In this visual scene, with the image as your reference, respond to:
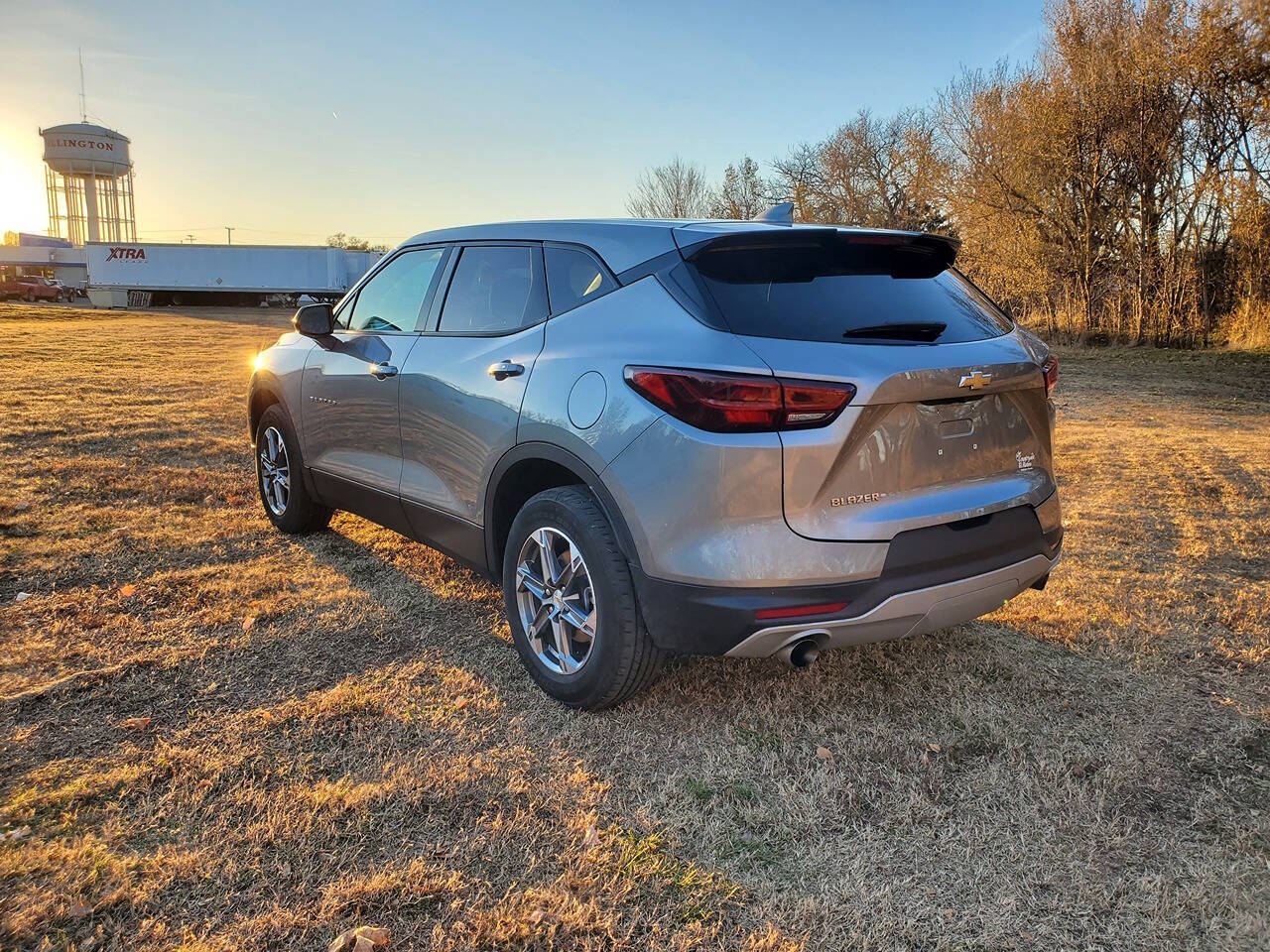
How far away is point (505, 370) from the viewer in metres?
3.31

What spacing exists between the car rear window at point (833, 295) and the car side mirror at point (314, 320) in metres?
2.61

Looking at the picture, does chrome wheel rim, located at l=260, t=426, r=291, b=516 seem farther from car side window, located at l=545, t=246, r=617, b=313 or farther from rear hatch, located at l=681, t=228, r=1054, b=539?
rear hatch, located at l=681, t=228, r=1054, b=539

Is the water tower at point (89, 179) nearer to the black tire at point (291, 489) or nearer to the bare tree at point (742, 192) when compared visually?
the bare tree at point (742, 192)

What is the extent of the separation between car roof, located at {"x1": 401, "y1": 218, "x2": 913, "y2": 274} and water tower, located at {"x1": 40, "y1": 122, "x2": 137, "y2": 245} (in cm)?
10820

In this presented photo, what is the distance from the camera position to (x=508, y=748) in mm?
2959

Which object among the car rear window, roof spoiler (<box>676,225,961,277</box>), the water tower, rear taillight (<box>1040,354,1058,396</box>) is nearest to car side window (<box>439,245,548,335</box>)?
roof spoiler (<box>676,225,961,277</box>)

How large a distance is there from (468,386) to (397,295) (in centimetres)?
115

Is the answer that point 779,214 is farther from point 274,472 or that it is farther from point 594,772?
point 274,472

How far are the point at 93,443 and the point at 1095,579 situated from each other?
8655 mm

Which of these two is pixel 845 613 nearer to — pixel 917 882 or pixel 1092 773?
pixel 917 882

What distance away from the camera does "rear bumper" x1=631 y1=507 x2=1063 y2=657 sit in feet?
8.54

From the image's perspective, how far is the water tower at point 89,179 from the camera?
8981cm

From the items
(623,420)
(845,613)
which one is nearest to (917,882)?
(845,613)

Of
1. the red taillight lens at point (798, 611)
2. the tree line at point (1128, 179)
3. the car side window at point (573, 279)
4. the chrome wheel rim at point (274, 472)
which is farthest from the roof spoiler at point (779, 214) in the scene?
the tree line at point (1128, 179)
